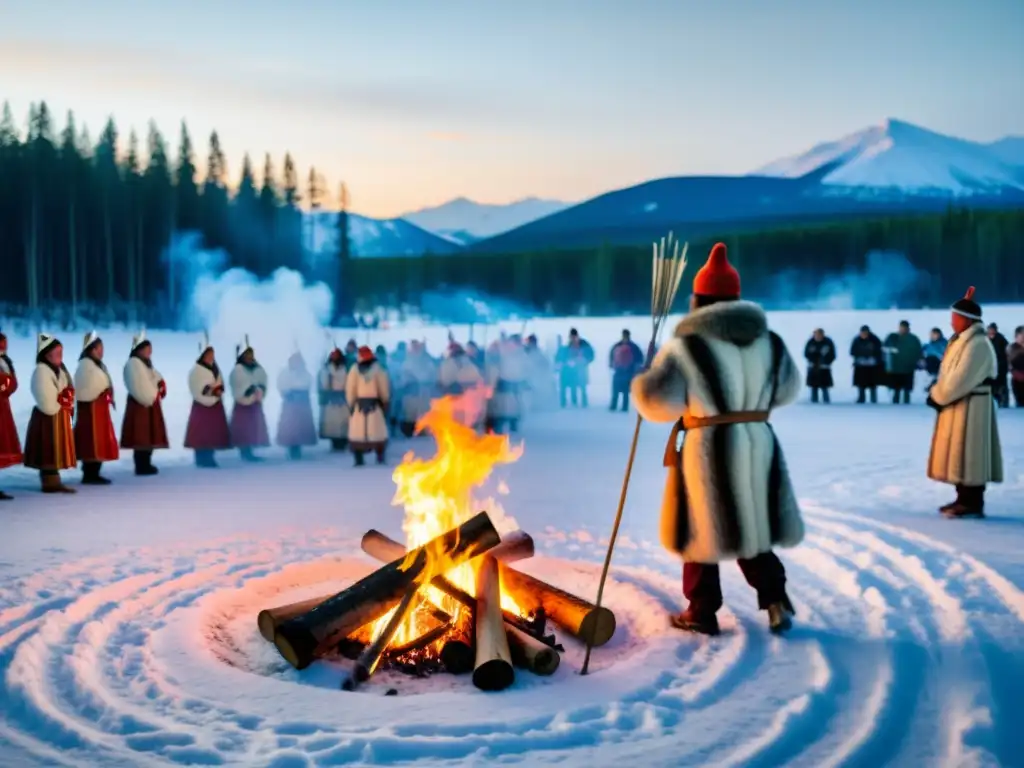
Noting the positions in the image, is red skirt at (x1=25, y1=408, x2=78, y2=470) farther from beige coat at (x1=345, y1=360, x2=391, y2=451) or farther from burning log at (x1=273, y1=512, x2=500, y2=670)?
burning log at (x1=273, y1=512, x2=500, y2=670)

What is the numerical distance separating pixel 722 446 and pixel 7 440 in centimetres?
728

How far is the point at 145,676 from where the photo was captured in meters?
4.00

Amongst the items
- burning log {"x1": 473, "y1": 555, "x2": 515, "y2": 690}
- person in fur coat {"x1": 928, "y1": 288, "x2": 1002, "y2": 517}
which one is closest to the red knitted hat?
burning log {"x1": 473, "y1": 555, "x2": 515, "y2": 690}

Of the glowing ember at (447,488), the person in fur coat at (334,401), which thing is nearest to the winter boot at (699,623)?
the glowing ember at (447,488)

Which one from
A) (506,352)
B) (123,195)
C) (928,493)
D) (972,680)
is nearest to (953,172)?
(123,195)

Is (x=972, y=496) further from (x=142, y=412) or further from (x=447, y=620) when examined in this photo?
(x=142, y=412)

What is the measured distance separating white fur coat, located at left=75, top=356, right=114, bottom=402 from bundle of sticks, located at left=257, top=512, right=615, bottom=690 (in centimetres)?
600

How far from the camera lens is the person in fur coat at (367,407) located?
427 inches

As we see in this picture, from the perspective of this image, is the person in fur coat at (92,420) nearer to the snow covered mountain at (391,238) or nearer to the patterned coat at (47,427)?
the patterned coat at (47,427)

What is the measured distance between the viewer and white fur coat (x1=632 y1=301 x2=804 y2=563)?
14.4 ft

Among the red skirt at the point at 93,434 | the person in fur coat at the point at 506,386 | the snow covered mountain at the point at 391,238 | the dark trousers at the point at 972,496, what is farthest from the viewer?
the snow covered mountain at the point at 391,238

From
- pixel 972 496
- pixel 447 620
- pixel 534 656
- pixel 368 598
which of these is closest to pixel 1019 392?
pixel 972 496

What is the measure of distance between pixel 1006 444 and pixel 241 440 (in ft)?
32.7

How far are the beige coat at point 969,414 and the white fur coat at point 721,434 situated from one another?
132 inches
